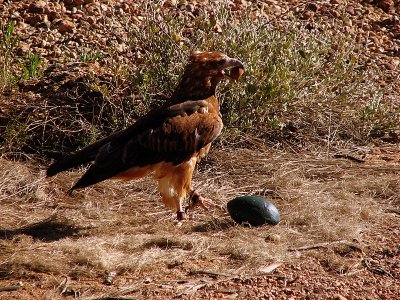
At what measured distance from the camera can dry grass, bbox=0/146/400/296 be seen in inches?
205

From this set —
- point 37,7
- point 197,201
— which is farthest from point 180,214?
point 37,7

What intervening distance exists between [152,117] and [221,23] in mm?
2155

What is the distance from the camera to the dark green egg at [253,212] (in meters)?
5.91

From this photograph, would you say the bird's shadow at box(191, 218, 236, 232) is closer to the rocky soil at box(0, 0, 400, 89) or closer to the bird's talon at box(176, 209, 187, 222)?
the bird's talon at box(176, 209, 187, 222)

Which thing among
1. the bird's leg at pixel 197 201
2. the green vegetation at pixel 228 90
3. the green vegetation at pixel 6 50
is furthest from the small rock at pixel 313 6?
the bird's leg at pixel 197 201

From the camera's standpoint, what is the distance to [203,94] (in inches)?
252

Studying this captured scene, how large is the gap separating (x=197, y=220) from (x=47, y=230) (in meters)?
1.16

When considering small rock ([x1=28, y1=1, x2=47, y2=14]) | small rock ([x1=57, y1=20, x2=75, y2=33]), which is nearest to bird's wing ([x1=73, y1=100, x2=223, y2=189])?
small rock ([x1=57, y1=20, x2=75, y2=33])

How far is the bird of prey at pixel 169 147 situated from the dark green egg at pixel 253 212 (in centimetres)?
35

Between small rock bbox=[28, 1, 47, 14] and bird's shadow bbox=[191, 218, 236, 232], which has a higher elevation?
small rock bbox=[28, 1, 47, 14]

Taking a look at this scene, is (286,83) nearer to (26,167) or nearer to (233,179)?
(233,179)

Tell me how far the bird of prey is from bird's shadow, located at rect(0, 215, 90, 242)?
35 centimetres

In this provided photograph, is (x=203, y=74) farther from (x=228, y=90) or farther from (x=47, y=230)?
(x=47, y=230)

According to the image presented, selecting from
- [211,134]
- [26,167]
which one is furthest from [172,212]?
[26,167]
